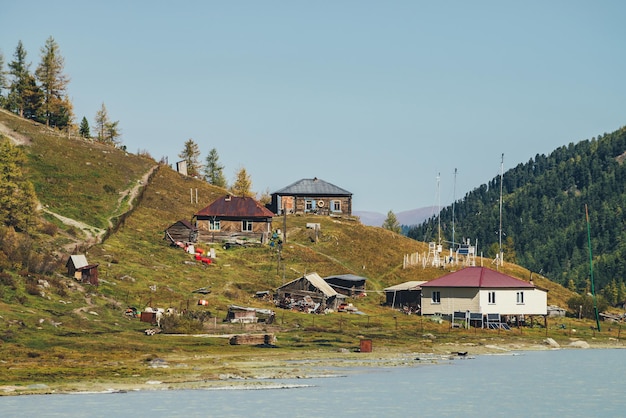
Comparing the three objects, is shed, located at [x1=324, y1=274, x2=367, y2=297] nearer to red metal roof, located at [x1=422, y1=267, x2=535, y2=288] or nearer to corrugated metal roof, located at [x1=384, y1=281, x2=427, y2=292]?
corrugated metal roof, located at [x1=384, y1=281, x2=427, y2=292]

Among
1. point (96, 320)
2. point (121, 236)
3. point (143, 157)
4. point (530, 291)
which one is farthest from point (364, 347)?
point (143, 157)

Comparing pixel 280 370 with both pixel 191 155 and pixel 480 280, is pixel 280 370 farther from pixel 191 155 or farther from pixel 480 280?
pixel 191 155

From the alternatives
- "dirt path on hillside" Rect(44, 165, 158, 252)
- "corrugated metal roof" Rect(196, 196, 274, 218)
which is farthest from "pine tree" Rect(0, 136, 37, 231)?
"corrugated metal roof" Rect(196, 196, 274, 218)

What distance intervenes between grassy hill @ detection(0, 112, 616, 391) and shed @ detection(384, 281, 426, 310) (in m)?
2.24

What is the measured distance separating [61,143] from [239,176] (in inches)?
1560

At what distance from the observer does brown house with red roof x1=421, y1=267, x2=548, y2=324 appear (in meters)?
90.5

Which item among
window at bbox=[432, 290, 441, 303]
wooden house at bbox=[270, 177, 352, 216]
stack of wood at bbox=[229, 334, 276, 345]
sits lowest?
stack of wood at bbox=[229, 334, 276, 345]

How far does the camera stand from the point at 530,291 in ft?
302

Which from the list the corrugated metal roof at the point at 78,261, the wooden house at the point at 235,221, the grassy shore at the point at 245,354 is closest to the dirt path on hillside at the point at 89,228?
the corrugated metal roof at the point at 78,261

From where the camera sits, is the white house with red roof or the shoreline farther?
the white house with red roof

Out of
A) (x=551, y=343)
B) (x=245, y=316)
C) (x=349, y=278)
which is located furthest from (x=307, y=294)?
(x=551, y=343)

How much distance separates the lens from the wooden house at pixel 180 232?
109 meters

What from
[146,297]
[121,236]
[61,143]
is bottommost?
[146,297]

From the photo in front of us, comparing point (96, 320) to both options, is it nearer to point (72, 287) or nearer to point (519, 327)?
point (72, 287)
